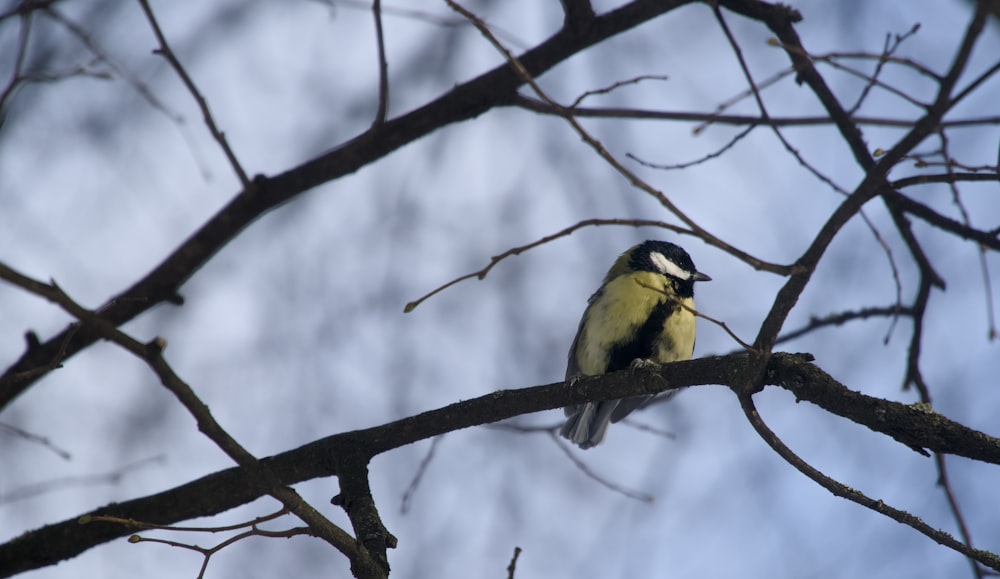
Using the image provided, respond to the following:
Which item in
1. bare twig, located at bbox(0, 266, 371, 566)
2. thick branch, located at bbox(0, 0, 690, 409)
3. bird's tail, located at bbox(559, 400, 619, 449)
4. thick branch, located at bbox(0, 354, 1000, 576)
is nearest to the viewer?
bare twig, located at bbox(0, 266, 371, 566)

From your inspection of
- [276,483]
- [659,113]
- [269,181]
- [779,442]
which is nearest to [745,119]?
[659,113]

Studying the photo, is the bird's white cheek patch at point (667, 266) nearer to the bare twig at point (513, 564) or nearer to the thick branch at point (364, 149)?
the thick branch at point (364, 149)

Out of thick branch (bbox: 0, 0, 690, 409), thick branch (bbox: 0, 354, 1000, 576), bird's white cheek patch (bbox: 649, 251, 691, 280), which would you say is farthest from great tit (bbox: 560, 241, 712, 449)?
thick branch (bbox: 0, 0, 690, 409)

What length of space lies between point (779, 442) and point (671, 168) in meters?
1.44

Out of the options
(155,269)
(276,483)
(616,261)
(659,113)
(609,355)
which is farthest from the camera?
(616,261)

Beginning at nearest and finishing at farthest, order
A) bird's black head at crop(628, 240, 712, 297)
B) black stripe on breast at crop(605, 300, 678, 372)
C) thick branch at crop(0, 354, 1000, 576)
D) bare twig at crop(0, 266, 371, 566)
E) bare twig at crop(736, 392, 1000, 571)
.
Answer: bare twig at crop(0, 266, 371, 566), bare twig at crop(736, 392, 1000, 571), thick branch at crop(0, 354, 1000, 576), black stripe on breast at crop(605, 300, 678, 372), bird's black head at crop(628, 240, 712, 297)

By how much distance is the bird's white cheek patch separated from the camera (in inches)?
187

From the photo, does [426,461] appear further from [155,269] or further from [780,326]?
[780,326]

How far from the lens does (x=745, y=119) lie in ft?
11.4

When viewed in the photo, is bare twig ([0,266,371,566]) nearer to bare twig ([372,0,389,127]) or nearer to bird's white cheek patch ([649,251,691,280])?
bare twig ([372,0,389,127])

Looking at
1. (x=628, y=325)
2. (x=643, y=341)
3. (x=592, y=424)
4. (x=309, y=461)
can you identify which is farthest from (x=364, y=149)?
(x=592, y=424)

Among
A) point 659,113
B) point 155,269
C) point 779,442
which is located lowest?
point 779,442

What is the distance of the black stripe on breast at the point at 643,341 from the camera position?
13.8ft

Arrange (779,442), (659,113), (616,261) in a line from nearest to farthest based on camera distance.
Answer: (779,442), (659,113), (616,261)
